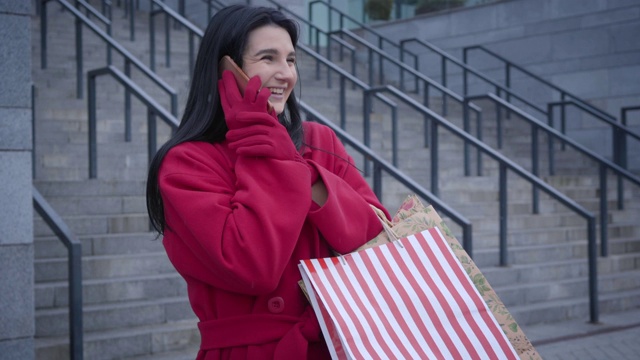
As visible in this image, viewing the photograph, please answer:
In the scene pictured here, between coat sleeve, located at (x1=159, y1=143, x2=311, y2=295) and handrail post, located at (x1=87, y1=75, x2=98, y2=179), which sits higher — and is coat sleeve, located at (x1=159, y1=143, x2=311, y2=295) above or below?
below

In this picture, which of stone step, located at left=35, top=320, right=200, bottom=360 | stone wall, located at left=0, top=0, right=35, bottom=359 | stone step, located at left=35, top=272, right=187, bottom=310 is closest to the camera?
stone wall, located at left=0, top=0, right=35, bottom=359

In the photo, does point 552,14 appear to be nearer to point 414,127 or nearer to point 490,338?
point 414,127

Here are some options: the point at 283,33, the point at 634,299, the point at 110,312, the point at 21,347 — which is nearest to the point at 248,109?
the point at 283,33

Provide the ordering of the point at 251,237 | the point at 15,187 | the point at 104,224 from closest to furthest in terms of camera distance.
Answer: the point at 251,237, the point at 15,187, the point at 104,224

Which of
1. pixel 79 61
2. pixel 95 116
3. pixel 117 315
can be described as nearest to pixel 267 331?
pixel 117 315

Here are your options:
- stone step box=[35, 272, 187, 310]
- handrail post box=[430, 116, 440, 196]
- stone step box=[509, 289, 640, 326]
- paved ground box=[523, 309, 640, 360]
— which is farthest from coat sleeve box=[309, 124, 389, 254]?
handrail post box=[430, 116, 440, 196]

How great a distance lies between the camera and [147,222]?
5895 mm

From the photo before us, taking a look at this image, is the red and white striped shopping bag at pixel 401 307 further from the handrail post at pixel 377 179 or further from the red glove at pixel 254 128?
the handrail post at pixel 377 179

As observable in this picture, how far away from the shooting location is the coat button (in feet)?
6.42

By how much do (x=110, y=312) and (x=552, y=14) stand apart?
10098 millimetres

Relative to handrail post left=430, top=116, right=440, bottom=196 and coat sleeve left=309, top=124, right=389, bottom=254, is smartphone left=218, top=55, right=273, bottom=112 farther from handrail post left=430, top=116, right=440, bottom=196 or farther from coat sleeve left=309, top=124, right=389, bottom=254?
handrail post left=430, top=116, right=440, bottom=196

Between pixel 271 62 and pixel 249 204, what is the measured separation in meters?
0.39

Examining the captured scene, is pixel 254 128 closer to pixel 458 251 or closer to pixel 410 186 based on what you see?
pixel 458 251

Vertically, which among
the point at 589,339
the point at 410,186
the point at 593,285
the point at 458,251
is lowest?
the point at 589,339
